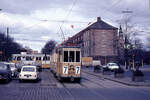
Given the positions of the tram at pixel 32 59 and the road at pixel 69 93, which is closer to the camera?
the road at pixel 69 93

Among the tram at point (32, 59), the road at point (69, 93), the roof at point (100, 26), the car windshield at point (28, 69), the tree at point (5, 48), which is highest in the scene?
the roof at point (100, 26)

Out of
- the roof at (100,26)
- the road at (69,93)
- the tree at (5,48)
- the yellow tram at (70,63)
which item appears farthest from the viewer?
the roof at (100,26)

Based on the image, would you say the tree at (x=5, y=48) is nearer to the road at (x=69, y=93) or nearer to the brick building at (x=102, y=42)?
the brick building at (x=102, y=42)

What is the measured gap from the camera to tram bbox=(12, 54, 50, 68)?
45.9 metres

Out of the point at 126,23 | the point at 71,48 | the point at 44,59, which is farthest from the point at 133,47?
the point at 71,48

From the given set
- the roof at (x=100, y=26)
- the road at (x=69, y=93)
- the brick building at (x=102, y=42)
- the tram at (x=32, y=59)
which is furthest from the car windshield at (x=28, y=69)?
the roof at (x=100, y=26)

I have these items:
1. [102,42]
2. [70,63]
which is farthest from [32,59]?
[102,42]

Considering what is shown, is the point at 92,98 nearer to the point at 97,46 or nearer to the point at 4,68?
the point at 4,68

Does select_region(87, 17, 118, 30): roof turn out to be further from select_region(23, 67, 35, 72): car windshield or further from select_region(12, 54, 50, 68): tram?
select_region(23, 67, 35, 72): car windshield

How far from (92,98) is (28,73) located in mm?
10820

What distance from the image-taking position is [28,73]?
2262 centimetres

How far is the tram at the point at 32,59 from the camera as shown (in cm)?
4589

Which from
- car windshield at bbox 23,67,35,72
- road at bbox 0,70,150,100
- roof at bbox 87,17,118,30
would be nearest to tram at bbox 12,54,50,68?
car windshield at bbox 23,67,35,72

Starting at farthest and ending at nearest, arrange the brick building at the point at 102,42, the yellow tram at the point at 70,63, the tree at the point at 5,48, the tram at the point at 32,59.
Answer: the brick building at the point at 102,42, the tree at the point at 5,48, the tram at the point at 32,59, the yellow tram at the point at 70,63
